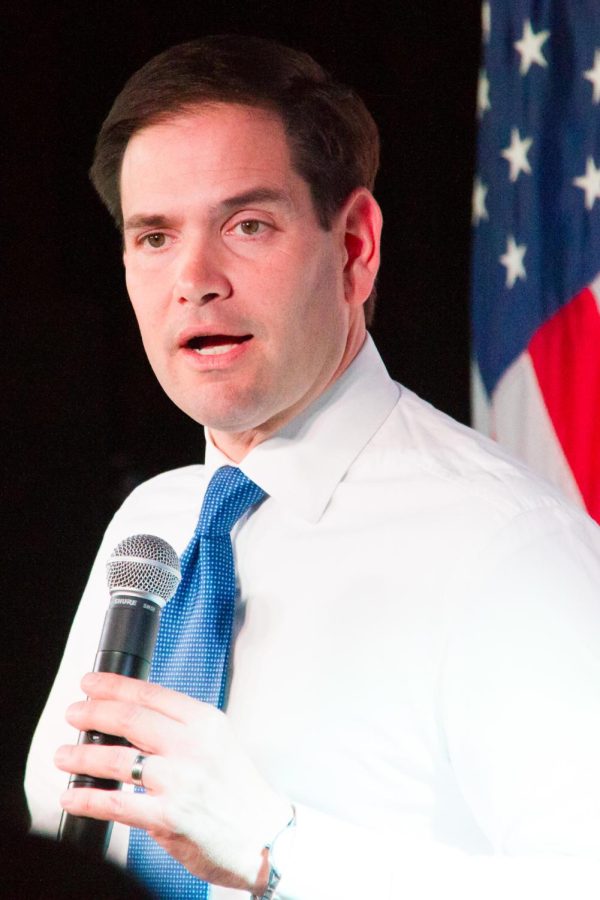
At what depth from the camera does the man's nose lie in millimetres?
1643

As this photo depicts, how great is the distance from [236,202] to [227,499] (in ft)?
1.40

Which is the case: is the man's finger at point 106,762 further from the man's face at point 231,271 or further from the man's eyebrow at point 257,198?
the man's eyebrow at point 257,198

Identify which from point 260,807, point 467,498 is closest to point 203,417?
point 467,498

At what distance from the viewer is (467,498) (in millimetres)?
1579

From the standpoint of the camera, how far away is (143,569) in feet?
4.46

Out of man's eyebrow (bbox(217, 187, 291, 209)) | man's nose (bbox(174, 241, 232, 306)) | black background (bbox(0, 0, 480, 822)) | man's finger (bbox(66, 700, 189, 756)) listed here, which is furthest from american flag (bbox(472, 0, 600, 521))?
man's finger (bbox(66, 700, 189, 756))

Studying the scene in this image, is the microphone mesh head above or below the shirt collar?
below

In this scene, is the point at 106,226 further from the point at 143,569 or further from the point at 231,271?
the point at 143,569

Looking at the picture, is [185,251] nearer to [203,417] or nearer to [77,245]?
[203,417]

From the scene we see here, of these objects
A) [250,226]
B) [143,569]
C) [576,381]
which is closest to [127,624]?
[143,569]

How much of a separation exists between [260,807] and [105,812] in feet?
0.62

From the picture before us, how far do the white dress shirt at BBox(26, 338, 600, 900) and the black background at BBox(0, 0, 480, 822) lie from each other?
3.11ft

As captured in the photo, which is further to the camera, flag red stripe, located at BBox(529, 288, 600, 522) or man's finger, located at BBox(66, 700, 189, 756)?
flag red stripe, located at BBox(529, 288, 600, 522)

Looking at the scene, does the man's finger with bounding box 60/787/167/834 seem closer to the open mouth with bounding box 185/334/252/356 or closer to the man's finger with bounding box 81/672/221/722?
the man's finger with bounding box 81/672/221/722
